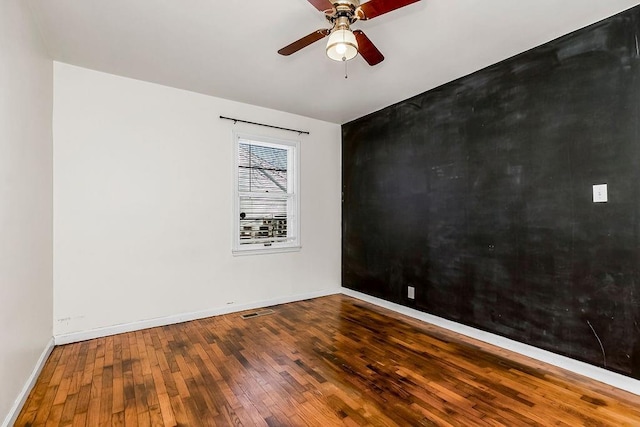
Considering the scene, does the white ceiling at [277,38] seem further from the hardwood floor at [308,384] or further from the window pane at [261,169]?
the hardwood floor at [308,384]

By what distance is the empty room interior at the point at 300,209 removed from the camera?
2018 millimetres

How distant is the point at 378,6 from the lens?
68.1 inches

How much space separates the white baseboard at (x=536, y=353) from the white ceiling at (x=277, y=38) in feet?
8.36

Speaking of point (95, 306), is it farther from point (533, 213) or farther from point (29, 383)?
point (533, 213)

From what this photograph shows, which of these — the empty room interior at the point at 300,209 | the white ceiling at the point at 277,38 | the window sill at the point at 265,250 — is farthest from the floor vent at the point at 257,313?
the white ceiling at the point at 277,38

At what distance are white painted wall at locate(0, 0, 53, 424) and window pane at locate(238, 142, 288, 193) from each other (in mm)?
1892

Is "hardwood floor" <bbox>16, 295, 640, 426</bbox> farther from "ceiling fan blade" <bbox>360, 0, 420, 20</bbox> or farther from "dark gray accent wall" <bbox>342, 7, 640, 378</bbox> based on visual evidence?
"ceiling fan blade" <bbox>360, 0, 420, 20</bbox>

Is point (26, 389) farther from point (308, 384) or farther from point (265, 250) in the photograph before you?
point (265, 250)

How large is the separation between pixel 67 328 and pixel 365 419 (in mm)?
2880

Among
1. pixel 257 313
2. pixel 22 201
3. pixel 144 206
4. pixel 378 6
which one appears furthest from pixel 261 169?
→ pixel 378 6

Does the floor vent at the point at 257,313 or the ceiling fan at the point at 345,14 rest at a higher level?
the ceiling fan at the point at 345,14

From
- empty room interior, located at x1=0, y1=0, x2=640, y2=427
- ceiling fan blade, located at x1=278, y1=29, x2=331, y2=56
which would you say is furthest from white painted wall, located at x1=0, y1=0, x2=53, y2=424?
ceiling fan blade, located at x1=278, y1=29, x2=331, y2=56

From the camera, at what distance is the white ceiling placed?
213 cm

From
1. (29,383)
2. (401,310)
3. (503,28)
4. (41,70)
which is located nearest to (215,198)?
(41,70)
